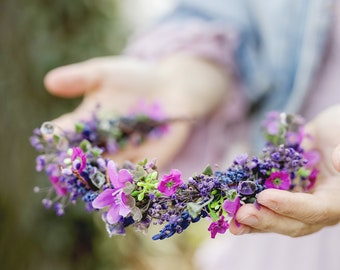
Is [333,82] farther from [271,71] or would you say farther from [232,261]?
[232,261]

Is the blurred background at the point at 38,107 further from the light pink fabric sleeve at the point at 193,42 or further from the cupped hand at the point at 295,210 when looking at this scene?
the cupped hand at the point at 295,210

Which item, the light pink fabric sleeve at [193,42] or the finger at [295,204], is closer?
the finger at [295,204]

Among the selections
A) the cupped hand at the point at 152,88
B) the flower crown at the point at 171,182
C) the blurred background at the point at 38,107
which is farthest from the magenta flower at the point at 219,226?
the blurred background at the point at 38,107

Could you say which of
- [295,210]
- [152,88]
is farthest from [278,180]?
[152,88]

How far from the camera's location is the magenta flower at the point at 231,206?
1.77 feet

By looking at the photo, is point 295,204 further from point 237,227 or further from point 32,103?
point 32,103

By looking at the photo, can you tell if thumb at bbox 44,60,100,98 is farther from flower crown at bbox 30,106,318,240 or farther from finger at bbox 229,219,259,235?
finger at bbox 229,219,259,235

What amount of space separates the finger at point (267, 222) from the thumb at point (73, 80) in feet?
1.51

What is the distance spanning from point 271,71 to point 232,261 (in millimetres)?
359

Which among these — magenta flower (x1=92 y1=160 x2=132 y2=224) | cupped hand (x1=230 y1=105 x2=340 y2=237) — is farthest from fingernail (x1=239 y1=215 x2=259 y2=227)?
magenta flower (x1=92 y1=160 x2=132 y2=224)

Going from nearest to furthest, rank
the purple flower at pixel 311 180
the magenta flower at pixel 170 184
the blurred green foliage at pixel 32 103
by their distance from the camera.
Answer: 1. the magenta flower at pixel 170 184
2. the purple flower at pixel 311 180
3. the blurred green foliage at pixel 32 103

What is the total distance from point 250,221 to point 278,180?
6cm

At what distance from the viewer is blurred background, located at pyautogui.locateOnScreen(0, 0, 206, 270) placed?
1.73 metres

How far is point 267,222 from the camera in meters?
0.57
